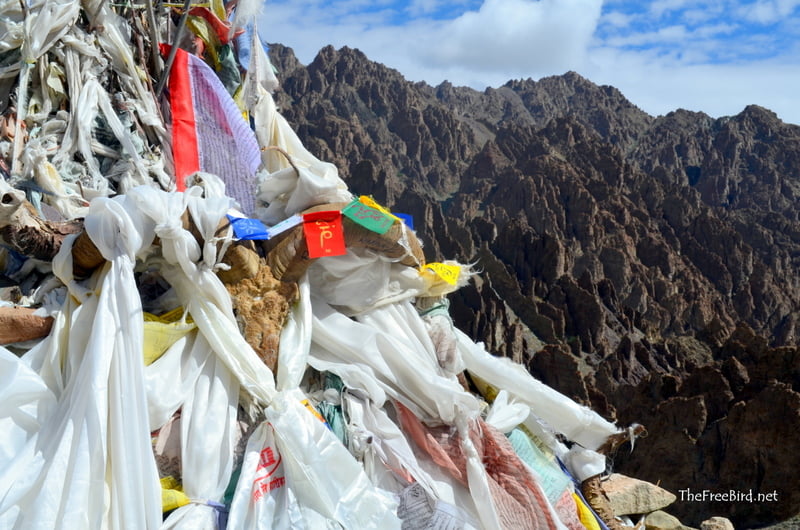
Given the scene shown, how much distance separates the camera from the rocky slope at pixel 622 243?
872 inches

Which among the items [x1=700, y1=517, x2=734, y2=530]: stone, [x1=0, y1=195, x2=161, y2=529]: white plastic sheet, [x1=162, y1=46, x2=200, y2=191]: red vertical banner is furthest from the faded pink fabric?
[x1=700, y1=517, x2=734, y2=530]: stone

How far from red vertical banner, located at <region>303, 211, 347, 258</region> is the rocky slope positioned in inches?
207

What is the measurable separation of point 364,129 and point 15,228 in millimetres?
75773

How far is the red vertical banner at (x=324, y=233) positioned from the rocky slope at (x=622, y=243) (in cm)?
526

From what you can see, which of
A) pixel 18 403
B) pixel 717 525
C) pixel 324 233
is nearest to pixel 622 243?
pixel 717 525

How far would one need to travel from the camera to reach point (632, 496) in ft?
14.8

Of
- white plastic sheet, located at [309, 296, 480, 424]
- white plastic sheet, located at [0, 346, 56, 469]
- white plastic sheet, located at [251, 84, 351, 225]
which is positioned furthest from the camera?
white plastic sheet, located at [251, 84, 351, 225]

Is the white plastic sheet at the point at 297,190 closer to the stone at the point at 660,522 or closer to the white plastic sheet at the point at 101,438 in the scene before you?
the white plastic sheet at the point at 101,438

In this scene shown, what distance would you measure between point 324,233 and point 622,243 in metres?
54.5

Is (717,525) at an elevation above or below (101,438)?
below

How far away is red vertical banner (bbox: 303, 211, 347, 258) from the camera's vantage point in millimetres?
3088

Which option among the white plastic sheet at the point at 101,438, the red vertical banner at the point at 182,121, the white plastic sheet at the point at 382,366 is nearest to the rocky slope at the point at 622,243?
the red vertical banner at the point at 182,121

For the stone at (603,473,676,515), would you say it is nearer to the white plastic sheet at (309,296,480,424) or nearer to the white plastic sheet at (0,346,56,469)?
the white plastic sheet at (309,296,480,424)
